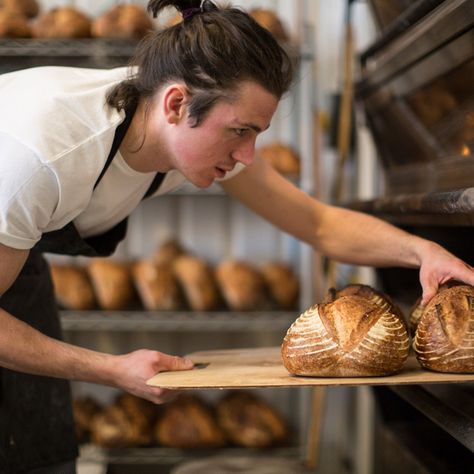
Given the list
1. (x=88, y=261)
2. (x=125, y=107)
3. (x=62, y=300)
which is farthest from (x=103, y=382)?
(x=88, y=261)

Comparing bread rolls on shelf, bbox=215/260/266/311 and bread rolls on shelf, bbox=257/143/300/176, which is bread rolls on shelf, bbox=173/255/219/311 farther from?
bread rolls on shelf, bbox=257/143/300/176

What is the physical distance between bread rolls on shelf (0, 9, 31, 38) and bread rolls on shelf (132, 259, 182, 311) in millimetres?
967

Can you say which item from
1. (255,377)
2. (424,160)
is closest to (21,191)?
(255,377)

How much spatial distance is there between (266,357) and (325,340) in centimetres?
25

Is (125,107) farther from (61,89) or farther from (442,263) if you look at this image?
(442,263)

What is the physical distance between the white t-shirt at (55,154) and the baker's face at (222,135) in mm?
131

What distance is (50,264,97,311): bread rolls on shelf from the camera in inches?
125

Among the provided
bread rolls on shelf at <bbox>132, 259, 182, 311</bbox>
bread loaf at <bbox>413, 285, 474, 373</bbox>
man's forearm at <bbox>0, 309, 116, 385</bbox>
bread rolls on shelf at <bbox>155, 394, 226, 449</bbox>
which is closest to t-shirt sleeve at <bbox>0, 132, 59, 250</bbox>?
man's forearm at <bbox>0, 309, 116, 385</bbox>

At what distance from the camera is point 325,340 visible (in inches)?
53.8

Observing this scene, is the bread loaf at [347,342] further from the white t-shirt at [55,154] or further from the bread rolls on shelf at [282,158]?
the bread rolls on shelf at [282,158]

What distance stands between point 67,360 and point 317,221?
26.6 inches

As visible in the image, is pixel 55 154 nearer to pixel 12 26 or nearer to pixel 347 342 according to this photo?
pixel 347 342

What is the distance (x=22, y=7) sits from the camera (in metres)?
3.15

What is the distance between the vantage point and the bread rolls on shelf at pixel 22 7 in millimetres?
3125
